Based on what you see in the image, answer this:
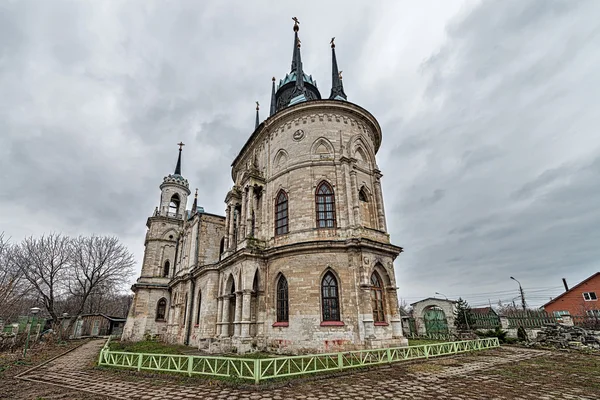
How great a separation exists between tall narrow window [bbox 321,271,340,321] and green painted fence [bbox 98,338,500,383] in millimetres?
1848

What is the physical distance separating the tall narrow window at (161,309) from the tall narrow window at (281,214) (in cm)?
2046

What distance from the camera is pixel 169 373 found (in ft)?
31.8

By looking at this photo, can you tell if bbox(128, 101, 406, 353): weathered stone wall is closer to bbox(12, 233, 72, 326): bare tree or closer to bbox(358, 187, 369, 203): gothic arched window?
bbox(358, 187, 369, 203): gothic arched window

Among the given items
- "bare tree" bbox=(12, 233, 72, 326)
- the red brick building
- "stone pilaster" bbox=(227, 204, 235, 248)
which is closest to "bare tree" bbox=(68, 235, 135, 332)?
"bare tree" bbox=(12, 233, 72, 326)

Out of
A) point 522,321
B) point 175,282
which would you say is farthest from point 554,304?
point 175,282

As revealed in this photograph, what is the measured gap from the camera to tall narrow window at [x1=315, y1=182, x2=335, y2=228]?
15.7m

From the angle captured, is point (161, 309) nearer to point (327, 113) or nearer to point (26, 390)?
point (26, 390)

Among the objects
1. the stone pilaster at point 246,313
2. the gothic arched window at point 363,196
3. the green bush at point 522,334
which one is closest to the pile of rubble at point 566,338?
the green bush at point 522,334

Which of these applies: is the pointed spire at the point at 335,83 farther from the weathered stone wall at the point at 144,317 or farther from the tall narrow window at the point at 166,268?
the weathered stone wall at the point at 144,317

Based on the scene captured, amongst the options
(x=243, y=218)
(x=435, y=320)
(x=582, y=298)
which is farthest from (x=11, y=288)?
(x=582, y=298)

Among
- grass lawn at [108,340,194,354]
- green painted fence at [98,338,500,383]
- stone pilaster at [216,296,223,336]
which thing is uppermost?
stone pilaster at [216,296,223,336]

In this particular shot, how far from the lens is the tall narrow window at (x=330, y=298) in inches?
541

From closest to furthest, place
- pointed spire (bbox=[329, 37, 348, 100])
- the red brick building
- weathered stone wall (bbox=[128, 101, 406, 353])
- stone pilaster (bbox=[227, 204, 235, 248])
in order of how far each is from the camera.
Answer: weathered stone wall (bbox=[128, 101, 406, 353]) → stone pilaster (bbox=[227, 204, 235, 248]) → pointed spire (bbox=[329, 37, 348, 100]) → the red brick building

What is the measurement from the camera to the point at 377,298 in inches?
581
